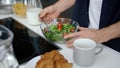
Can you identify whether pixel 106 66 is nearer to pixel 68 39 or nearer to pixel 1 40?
pixel 68 39

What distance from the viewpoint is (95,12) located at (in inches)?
48.1

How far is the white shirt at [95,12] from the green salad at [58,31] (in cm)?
17

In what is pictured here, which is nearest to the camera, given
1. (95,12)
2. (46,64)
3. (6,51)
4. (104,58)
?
(6,51)

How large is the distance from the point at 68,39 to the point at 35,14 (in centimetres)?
30

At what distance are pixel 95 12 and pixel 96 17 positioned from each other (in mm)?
28

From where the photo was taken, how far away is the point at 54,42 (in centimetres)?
105

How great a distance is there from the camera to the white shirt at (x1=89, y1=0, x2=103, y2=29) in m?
1.19

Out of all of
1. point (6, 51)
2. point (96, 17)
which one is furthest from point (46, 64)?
point (96, 17)

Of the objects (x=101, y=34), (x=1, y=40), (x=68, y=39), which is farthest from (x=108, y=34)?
(x=1, y=40)

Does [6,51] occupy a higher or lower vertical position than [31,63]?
higher

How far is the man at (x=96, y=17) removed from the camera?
3.33 feet

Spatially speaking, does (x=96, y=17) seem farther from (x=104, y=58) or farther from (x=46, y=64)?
(x=46, y=64)

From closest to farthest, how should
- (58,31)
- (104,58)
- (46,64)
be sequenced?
(46,64), (104,58), (58,31)

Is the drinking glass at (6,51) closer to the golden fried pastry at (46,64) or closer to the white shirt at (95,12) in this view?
the golden fried pastry at (46,64)
